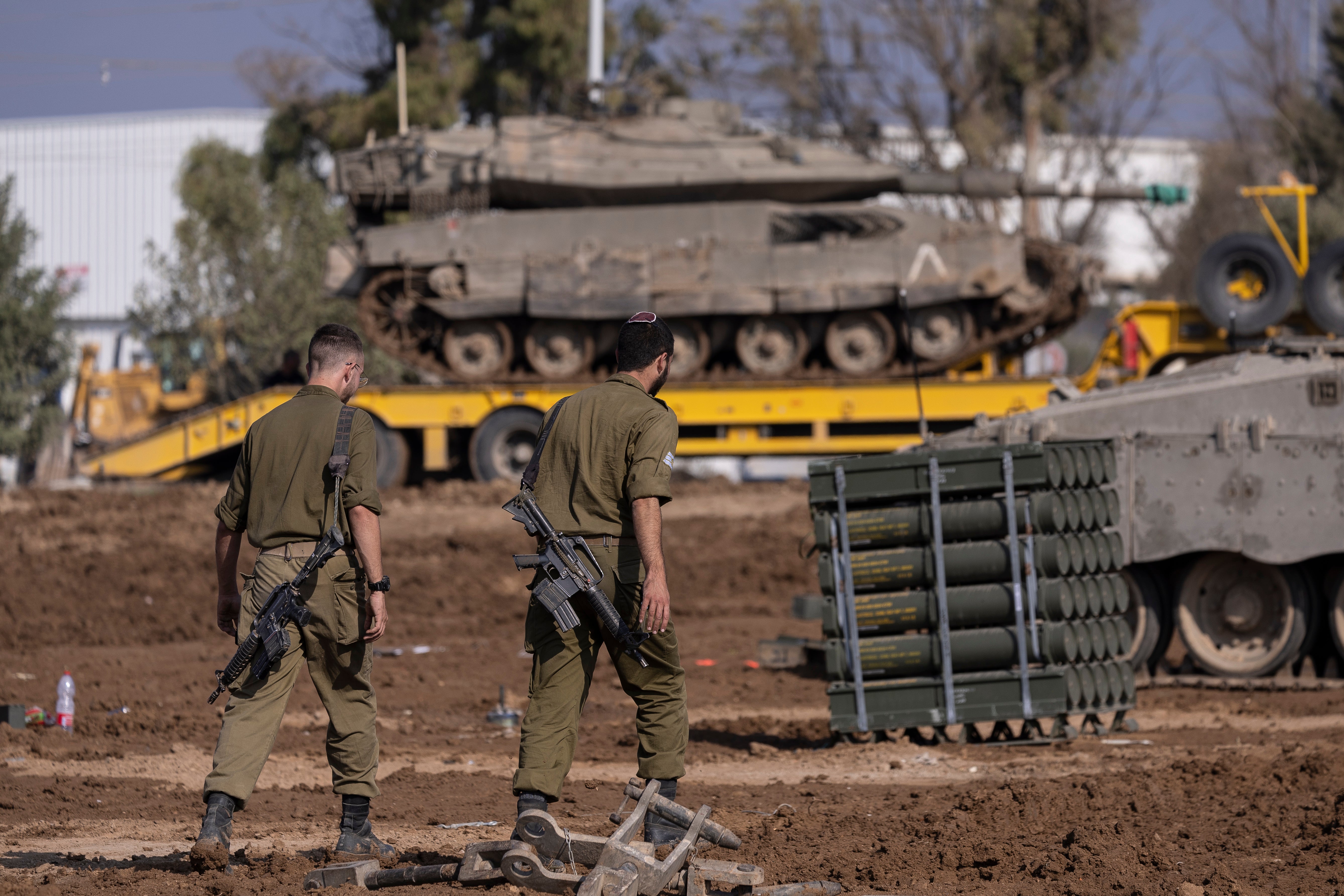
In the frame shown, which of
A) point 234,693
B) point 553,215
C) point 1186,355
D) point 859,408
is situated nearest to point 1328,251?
point 1186,355

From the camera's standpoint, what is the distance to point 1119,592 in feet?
30.1

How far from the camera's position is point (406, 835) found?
6195 mm

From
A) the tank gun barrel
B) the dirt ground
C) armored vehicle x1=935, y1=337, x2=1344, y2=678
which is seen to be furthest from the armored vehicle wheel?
armored vehicle x1=935, y1=337, x2=1344, y2=678

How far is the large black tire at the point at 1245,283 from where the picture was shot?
1652 centimetres

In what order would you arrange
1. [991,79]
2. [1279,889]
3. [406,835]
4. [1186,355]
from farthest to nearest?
[991,79] < [1186,355] < [406,835] < [1279,889]

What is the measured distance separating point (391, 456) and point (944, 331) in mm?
7068

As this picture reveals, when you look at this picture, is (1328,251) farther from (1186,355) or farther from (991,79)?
(991,79)

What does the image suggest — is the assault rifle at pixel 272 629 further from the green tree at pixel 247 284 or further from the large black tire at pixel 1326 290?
the green tree at pixel 247 284

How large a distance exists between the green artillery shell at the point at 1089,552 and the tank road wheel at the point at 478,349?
1204 cm

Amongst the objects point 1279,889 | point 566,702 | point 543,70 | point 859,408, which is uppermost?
point 543,70

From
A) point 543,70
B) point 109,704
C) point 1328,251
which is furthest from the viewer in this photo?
point 543,70

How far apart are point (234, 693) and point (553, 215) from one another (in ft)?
49.2

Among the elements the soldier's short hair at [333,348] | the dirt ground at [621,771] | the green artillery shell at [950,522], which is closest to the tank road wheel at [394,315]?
the dirt ground at [621,771]

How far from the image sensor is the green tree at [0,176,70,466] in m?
24.5
